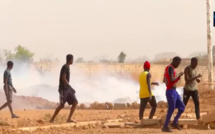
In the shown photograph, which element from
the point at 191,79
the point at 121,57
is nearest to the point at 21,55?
the point at 121,57

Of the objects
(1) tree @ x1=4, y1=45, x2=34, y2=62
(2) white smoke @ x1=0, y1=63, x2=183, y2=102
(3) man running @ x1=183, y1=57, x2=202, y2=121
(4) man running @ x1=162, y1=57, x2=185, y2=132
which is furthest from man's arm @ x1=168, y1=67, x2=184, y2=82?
(1) tree @ x1=4, y1=45, x2=34, y2=62

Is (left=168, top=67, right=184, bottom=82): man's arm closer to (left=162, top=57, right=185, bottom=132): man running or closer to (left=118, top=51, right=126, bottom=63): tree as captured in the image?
(left=162, top=57, right=185, bottom=132): man running

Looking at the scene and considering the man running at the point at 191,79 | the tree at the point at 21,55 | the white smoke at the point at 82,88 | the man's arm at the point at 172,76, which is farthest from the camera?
the tree at the point at 21,55

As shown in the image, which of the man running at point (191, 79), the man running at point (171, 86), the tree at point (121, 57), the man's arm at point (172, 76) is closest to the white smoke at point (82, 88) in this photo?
the man running at point (191, 79)

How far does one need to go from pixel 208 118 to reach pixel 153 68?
165ft

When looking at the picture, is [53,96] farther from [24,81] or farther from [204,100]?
[204,100]

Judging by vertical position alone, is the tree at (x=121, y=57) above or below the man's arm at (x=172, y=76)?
above

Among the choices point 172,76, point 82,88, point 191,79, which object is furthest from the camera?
point 82,88

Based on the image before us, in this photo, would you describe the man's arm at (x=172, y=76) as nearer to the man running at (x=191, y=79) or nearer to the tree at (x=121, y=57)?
the man running at (x=191, y=79)

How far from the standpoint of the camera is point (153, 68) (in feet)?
207

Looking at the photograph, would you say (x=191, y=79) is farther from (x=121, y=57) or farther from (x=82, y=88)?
(x=121, y=57)

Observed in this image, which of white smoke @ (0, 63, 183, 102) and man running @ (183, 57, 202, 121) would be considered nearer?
man running @ (183, 57, 202, 121)

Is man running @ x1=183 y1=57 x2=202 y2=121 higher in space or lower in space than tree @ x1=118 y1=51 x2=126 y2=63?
lower

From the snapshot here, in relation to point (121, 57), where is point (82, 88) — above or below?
below
